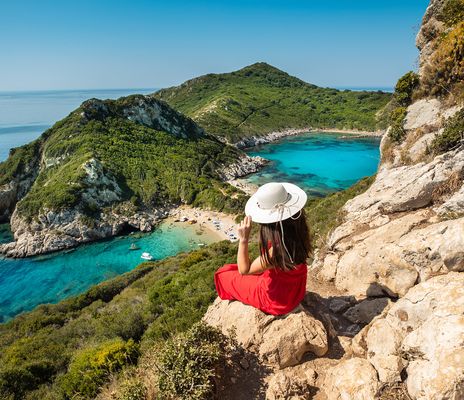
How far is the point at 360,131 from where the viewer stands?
5054 inches

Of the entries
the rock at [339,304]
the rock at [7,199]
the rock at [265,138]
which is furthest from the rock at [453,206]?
the rock at [265,138]

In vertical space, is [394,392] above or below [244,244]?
below

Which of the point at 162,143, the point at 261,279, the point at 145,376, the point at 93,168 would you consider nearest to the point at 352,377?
the point at 261,279

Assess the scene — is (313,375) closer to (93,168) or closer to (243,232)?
(243,232)

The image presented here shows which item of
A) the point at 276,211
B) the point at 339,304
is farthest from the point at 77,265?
the point at 276,211

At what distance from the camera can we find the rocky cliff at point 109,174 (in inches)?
1804

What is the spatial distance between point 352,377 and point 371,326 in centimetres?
100

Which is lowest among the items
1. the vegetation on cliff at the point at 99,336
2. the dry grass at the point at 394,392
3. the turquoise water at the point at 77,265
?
the turquoise water at the point at 77,265

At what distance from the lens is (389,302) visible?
570cm

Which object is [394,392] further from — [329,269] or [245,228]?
[329,269]

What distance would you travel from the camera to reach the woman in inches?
168

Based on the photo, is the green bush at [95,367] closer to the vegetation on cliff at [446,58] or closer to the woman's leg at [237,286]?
the woman's leg at [237,286]

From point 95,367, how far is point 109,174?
165 feet

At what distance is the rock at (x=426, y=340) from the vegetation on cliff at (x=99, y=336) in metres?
2.50
